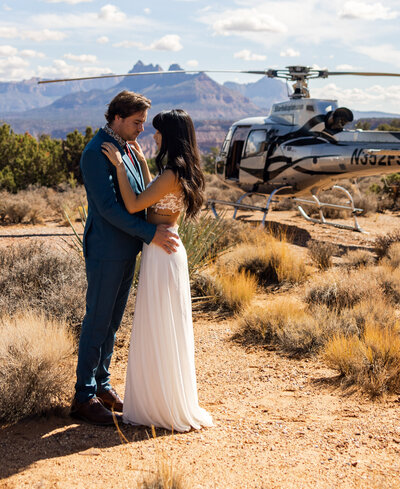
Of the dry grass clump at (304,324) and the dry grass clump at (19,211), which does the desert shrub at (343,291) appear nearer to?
the dry grass clump at (304,324)

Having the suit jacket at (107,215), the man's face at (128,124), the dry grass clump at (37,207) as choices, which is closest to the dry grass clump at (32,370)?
the suit jacket at (107,215)

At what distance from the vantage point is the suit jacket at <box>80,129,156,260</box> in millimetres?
3273

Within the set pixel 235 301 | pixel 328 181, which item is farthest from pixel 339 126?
pixel 235 301

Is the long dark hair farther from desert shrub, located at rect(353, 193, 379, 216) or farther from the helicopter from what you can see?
desert shrub, located at rect(353, 193, 379, 216)

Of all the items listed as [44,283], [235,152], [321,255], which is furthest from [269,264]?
[235,152]

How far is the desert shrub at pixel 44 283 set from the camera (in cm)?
527

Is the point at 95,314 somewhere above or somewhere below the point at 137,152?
below

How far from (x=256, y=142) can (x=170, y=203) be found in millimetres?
8960

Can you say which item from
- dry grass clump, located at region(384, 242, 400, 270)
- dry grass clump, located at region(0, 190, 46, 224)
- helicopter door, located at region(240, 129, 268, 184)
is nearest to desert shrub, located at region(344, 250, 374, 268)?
dry grass clump, located at region(384, 242, 400, 270)

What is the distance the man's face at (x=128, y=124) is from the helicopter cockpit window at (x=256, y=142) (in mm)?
8847

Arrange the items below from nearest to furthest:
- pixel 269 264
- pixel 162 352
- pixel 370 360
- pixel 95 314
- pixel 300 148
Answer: pixel 162 352, pixel 95 314, pixel 370 360, pixel 269 264, pixel 300 148

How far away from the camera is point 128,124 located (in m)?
3.35

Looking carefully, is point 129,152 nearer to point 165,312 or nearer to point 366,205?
point 165,312

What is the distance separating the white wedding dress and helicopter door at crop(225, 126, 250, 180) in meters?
9.21
